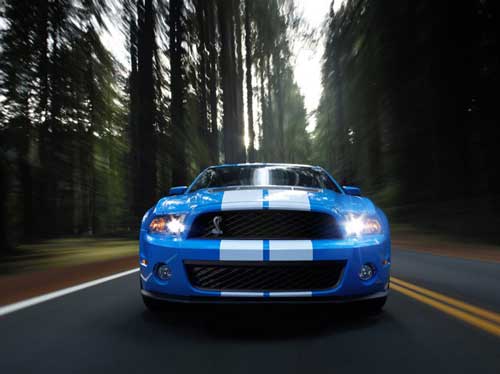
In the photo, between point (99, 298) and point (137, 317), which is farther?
point (99, 298)

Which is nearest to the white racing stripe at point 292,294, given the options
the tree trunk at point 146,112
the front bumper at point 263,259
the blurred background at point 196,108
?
the front bumper at point 263,259

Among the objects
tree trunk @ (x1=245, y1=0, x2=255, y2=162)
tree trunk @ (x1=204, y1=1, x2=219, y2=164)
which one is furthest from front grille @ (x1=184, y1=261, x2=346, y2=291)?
tree trunk @ (x1=245, y1=0, x2=255, y2=162)

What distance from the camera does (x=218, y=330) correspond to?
11.1 feet

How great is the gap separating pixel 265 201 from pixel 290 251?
1.70 ft

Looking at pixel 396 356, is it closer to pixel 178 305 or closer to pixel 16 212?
pixel 178 305

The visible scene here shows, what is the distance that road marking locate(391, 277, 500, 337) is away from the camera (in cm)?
363

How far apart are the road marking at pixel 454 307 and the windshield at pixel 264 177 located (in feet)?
4.44

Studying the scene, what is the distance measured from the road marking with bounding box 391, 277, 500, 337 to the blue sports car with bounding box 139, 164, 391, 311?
712mm

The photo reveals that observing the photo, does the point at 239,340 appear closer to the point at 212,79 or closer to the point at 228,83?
the point at 212,79

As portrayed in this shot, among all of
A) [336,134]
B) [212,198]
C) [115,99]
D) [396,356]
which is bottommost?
[396,356]

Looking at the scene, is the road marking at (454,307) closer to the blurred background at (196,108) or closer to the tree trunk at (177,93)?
the blurred background at (196,108)

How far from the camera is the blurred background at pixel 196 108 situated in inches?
404

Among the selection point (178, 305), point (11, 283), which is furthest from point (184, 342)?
point (11, 283)

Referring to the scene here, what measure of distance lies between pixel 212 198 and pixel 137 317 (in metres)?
1.11
